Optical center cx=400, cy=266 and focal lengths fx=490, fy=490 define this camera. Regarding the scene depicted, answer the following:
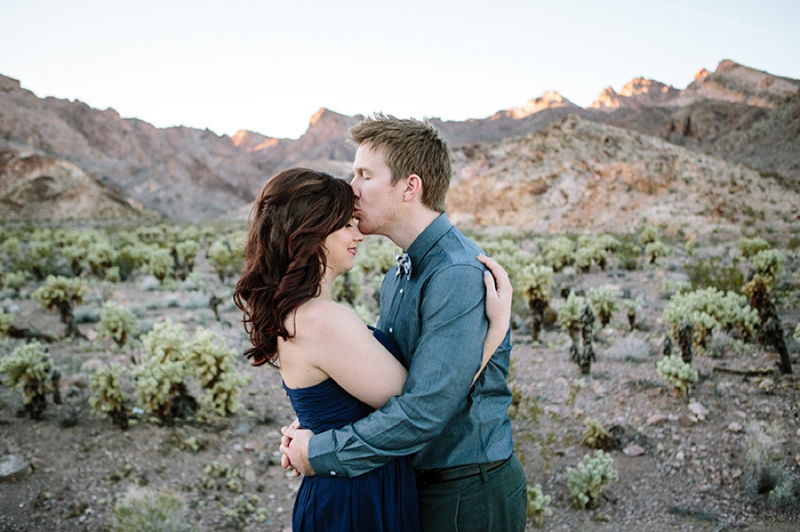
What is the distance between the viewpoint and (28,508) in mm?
3820

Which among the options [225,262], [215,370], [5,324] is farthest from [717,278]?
Result: [5,324]

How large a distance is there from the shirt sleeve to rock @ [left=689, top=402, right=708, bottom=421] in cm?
409

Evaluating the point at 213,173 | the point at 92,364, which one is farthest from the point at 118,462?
the point at 213,173

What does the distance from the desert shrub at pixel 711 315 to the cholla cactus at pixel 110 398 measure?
21.1ft

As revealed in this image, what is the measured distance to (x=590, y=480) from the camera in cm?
390

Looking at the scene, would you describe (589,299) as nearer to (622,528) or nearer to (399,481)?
(622,528)

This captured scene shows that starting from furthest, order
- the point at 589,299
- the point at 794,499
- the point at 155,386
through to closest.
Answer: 1. the point at 589,299
2. the point at 155,386
3. the point at 794,499

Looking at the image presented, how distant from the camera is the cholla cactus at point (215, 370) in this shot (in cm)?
519

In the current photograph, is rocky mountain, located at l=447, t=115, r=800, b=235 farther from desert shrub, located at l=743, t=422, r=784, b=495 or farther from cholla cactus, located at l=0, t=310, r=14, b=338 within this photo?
cholla cactus, located at l=0, t=310, r=14, b=338

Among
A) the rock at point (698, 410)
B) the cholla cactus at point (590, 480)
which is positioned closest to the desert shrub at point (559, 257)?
the rock at point (698, 410)

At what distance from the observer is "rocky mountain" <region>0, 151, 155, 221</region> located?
4547 cm

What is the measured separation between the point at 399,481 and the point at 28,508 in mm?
3590

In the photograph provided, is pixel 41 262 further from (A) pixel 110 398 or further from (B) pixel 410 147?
(B) pixel 410 147

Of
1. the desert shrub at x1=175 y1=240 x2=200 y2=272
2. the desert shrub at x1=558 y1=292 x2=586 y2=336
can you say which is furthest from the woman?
the desert shrub at x1=175 y1=240 x2=200 y2=272
